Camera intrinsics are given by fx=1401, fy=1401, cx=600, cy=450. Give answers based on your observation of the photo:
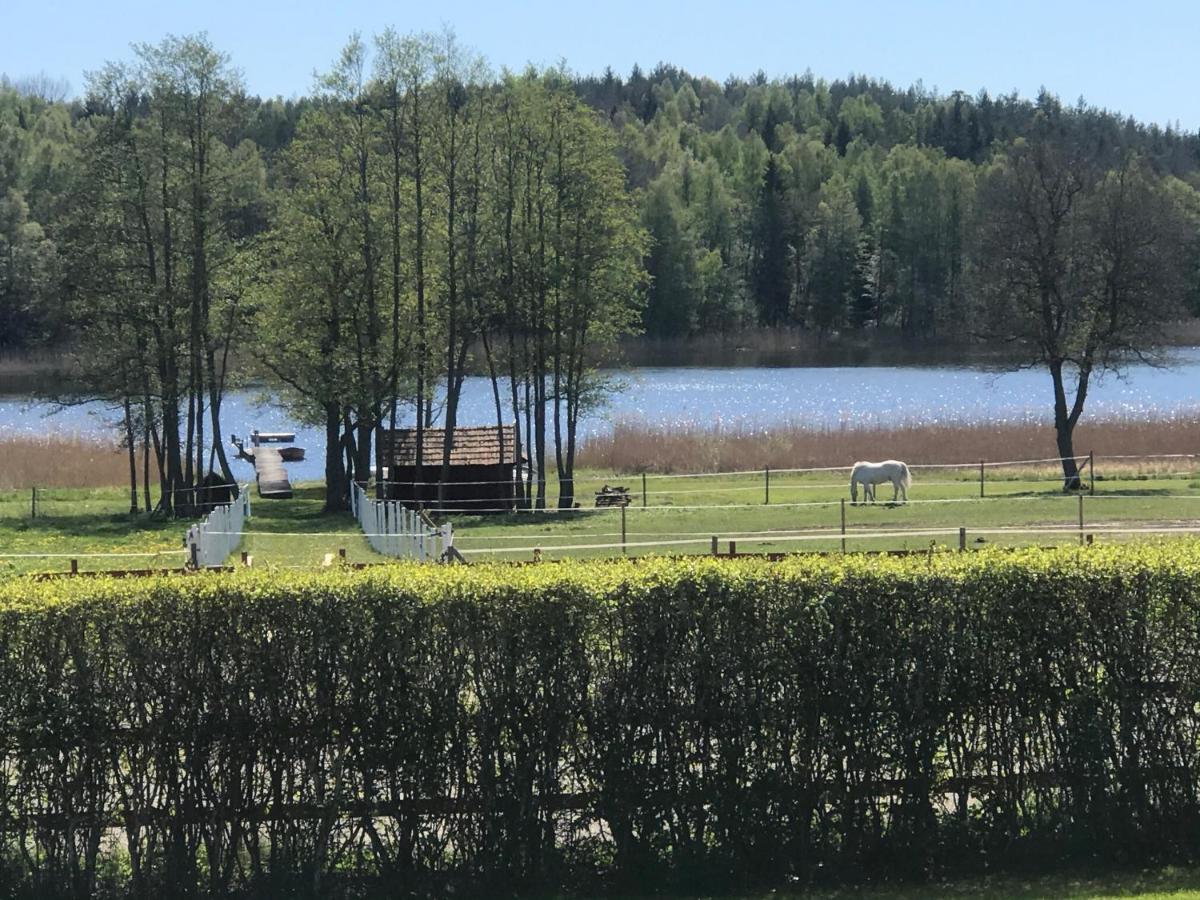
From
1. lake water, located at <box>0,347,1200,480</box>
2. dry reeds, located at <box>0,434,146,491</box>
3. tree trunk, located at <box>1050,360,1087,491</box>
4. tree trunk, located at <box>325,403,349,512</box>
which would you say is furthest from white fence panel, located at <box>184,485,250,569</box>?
tree trunk, located at <box>1050,360,1087,491</box>

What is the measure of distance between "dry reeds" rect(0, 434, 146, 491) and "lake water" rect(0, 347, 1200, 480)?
453 centimetres

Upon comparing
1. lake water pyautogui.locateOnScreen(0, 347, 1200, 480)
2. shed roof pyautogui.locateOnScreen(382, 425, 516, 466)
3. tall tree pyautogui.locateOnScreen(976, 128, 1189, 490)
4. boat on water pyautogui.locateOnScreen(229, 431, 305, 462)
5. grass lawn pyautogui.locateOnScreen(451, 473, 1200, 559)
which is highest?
tall tree pyautogui.locateOnScreen(976, 128, 1189, 490)

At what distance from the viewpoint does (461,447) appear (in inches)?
1786

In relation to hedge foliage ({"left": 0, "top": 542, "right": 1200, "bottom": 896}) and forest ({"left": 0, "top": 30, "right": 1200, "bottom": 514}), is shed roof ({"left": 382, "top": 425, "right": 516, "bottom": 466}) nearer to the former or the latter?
forest ({"left": 0, "top": 30, "right": 1200, "bottom": 514})

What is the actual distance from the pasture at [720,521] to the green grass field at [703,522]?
0.06 metres

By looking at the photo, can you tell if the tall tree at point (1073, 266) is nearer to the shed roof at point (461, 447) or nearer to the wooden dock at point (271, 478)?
the shed roof at point (461, 447)

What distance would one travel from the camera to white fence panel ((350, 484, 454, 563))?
25344mm

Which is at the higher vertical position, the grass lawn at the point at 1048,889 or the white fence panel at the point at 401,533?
the white fence panel at the point at 401,533

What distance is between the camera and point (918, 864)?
10.1 metres

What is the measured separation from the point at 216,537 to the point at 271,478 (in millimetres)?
25565

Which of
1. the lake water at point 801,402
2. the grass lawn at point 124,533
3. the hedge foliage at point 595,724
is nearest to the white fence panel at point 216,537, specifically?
the grass lawn at point 124,533

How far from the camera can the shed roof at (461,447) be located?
45.0 m

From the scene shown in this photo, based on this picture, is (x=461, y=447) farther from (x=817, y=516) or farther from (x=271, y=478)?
(x=817, y=516)

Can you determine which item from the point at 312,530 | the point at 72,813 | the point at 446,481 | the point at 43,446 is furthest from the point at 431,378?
the point at 72,813
